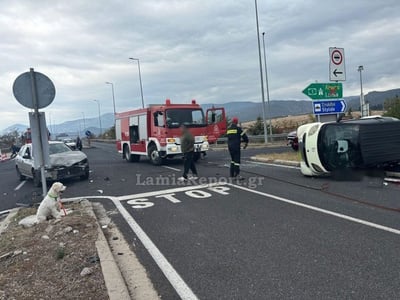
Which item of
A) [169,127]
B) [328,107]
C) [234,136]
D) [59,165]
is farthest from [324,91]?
[59,165]

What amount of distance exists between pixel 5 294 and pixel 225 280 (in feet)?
7.40

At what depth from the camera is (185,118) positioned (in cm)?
1706

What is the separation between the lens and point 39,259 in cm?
498

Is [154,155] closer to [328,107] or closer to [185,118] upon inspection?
[185,118]

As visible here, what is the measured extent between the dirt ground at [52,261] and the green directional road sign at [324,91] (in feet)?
26.5

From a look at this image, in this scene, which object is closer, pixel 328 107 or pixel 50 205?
pixel 50 205

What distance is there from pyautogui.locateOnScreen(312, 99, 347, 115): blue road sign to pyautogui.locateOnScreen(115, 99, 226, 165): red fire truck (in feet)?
19.6

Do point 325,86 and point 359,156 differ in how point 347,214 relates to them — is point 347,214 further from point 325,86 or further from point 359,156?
point 325,86

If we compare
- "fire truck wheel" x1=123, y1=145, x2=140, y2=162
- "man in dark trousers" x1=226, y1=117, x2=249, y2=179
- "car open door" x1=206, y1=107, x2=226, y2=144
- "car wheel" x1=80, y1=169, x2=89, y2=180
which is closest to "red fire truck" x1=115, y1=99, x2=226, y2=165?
"car open door" x1=206, y1=107, x2=226, y2=144

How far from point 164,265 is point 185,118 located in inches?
502

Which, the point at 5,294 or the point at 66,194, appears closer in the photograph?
the point at 5,294

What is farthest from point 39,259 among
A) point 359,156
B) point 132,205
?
point 359,156

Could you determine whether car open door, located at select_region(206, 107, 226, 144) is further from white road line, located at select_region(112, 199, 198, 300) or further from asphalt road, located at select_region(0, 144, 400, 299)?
white road line, located at select_region(112, 199, 198, 300)

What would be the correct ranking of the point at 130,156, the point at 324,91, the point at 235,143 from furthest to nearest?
1. the point at 130,156
2. the point at 324,91
3. the point at 235,143
